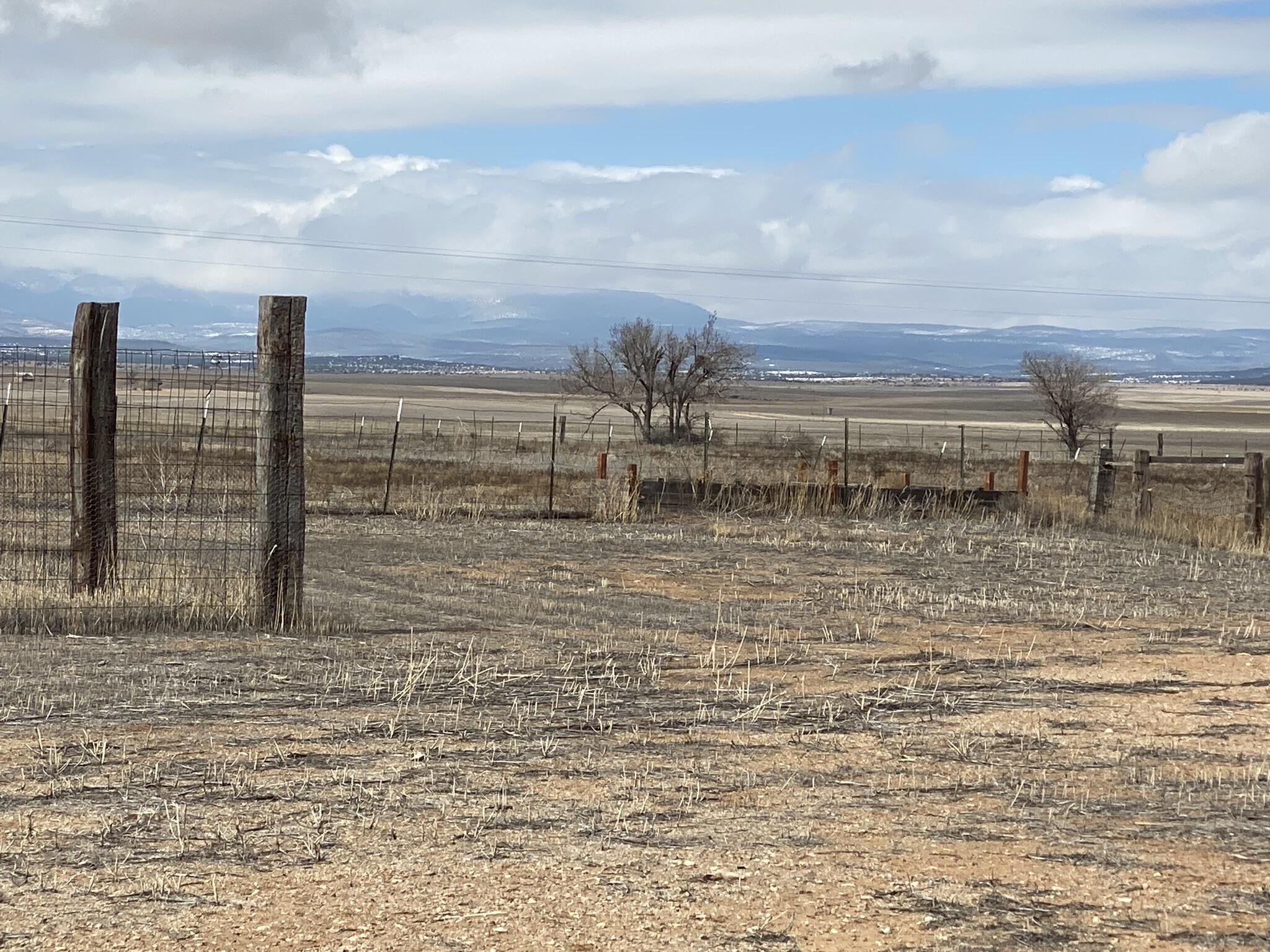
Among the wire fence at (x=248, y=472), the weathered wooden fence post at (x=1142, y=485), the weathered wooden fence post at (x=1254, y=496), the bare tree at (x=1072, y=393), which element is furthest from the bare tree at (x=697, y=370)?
the weathered wooden fence post at (x=1254, y=496)

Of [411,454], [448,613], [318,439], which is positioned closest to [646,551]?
[448,613]

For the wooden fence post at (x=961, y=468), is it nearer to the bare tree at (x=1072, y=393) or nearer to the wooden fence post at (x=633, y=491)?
the wooden fence post at (x=633, y=491)

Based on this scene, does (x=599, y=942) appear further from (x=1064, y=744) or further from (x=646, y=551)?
(x=646, y=551)

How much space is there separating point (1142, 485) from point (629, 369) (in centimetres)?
4151

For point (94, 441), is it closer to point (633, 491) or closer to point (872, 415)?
point (633, 491)

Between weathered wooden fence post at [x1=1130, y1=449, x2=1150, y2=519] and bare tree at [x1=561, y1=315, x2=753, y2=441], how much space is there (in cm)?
3796

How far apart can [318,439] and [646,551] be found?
41.6 metres

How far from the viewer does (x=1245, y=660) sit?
35.8 ft

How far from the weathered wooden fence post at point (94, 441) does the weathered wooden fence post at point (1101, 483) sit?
48.4 ft

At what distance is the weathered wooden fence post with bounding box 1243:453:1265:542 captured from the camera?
2045cm

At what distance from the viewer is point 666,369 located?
63969 mm

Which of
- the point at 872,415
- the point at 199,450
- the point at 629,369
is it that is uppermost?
the point at 629,369

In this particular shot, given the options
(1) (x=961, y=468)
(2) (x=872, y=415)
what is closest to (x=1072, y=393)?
(1) (x=961, y=468)

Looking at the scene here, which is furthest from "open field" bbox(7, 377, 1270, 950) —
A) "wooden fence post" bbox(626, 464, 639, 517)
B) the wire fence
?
"wooden fence post" bbox(626, 464, 639, 517)
